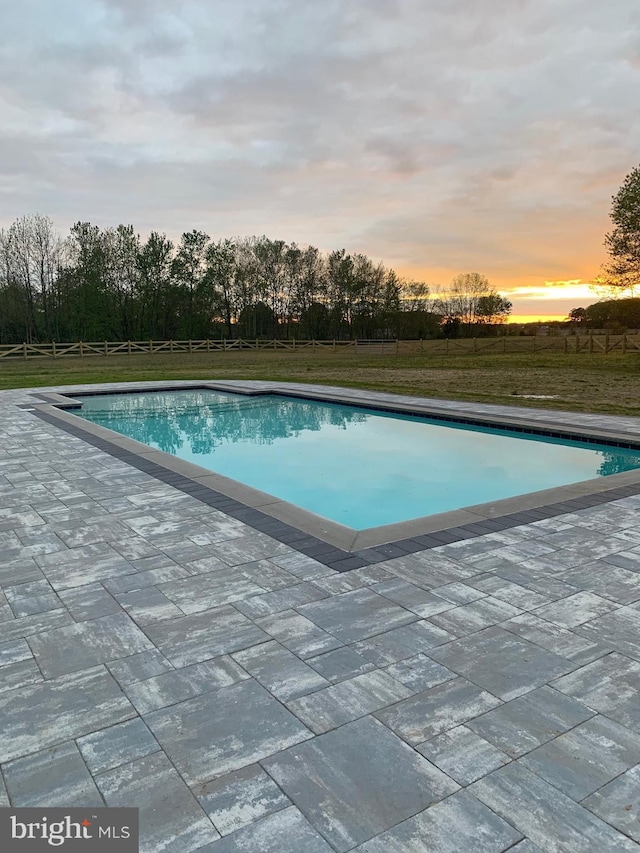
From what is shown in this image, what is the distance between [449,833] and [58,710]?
59.8 inches

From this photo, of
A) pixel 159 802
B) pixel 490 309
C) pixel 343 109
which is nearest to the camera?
pixel 159 802

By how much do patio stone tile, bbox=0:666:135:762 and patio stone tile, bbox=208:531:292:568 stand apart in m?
1.31

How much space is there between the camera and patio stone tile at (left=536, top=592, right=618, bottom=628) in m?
2.83

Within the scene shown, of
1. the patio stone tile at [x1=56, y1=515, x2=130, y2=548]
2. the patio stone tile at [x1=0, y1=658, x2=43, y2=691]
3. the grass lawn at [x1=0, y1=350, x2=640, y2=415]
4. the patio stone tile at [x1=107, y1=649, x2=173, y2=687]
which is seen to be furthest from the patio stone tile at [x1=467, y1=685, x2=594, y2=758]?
the grass lawn at [x1=0, y1=350, x2=640, y2=415]

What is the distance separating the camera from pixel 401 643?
8.54 feet

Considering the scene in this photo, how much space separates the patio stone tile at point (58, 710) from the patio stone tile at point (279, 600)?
79 cm

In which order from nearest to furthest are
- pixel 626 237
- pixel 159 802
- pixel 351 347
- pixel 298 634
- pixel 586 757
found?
pixel 159 802 → pixel 586 757 → pixel 298 634 → pixel 626 237 → pixel 351 347

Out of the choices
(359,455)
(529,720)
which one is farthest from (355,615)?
(359,455)

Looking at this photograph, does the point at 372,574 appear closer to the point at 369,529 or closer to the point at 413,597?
the point at 413,597

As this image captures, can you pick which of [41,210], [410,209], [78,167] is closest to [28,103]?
[78,167]

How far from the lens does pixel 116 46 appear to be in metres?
9.99

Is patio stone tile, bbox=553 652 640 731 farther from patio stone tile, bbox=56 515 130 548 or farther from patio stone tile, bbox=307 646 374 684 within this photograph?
patio stone tile, bbox=56 515 130 548

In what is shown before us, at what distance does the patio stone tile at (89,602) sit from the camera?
2.92 meters

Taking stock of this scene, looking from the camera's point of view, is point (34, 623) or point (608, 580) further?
point (608, 580)
